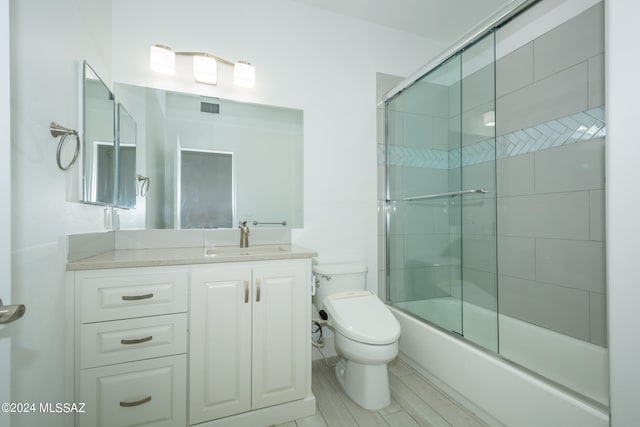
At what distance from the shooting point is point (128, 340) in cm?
114

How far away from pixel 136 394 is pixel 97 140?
1.16 m

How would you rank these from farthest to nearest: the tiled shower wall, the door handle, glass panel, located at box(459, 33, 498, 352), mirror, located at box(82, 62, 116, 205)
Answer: glass panel, located at box(459, 33, 498, 352) → the tiled shower wall → mirror, located at box(82, 62, 116, 205) → the door handle

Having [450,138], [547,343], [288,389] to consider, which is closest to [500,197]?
[450,138]

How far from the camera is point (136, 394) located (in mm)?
1151

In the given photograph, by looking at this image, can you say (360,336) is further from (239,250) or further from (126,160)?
(126,160)

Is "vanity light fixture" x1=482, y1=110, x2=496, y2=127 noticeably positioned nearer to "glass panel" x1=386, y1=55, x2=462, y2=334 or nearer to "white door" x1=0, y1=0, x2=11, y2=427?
"glass panel" x1=386, y1=55, x2=462, y2=334

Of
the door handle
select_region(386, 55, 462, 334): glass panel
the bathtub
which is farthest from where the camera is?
select_region(386, 55, 462, 334): glass panel

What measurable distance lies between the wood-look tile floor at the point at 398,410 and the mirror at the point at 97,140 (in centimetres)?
149

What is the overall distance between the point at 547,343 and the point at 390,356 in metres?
1.04

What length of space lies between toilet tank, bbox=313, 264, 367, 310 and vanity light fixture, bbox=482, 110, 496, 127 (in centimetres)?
127

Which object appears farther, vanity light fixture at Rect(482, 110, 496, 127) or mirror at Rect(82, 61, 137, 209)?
vanity light fixture at Rect(482, 110, 496, 127)

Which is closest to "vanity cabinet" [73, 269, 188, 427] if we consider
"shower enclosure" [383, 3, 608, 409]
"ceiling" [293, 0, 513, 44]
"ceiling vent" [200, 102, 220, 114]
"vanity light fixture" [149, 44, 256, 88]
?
"ceiling vent" [200, 102, 220, 114]

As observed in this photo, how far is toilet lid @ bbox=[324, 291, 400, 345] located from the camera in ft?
4.63

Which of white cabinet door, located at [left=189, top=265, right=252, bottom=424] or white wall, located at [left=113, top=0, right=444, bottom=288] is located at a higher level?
white wall, located at [left=113, top=0, right=444, bottom=288]
